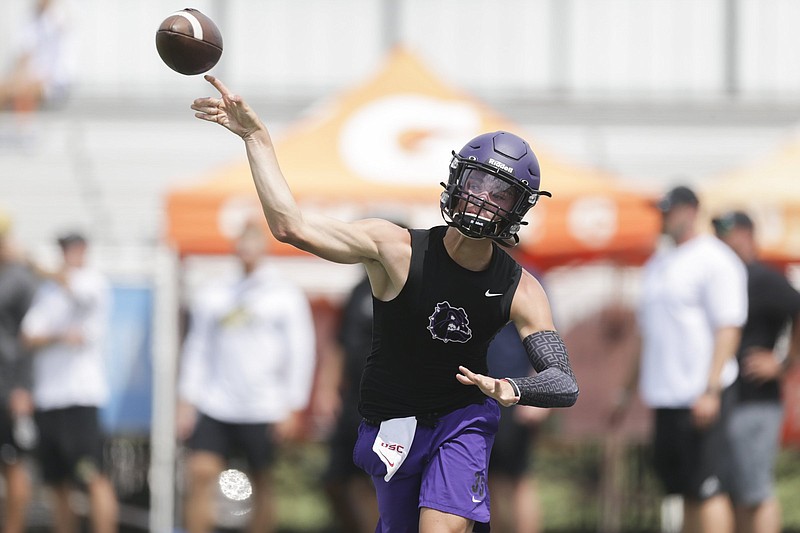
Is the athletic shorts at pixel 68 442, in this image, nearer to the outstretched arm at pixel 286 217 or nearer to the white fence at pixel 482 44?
the outstretched arm at pixel 286 217

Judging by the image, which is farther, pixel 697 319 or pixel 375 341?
pixel 697 319

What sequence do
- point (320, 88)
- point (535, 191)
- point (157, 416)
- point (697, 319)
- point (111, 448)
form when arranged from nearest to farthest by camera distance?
point (535, 191) < point (697, 319) < point (157, 416) < point (111, 448) < point (320, 88)

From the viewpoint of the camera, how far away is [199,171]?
47.4 feet

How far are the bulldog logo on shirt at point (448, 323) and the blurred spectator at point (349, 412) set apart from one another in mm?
2912

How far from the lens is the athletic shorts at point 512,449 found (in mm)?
7191

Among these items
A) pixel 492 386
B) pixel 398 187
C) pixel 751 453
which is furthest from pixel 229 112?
pixel 398 187

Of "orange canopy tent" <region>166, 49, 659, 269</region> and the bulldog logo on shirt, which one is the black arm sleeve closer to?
the bulldog logo on shirt

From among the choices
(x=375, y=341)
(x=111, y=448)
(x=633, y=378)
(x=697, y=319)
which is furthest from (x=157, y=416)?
(x=375, y=341)

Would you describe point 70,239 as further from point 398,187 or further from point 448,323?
point 448,323

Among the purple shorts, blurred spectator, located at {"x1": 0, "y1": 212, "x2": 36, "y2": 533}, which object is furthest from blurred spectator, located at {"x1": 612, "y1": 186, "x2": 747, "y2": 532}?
blurred spectator, located at {"x1": 0, "y1": 212, "x2": 36, "y2": 533}

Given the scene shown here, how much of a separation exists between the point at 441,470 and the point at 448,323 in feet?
1.61

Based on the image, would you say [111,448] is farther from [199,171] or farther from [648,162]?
[648,162]

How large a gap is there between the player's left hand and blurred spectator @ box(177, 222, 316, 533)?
4.06 meters

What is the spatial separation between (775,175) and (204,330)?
3855 mm
